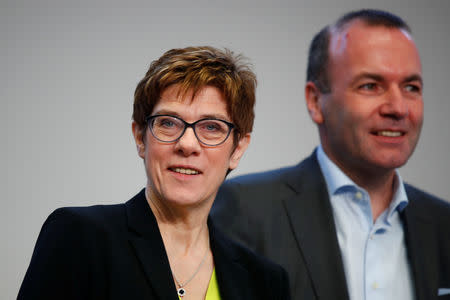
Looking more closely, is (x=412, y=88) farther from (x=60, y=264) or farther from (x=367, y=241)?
(x=60, y=264)

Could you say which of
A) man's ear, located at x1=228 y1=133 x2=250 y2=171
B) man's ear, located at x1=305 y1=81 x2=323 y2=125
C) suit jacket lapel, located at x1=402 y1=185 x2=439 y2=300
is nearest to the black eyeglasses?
man's ear, located at x1=228 y1=133 x2=250 y2=171

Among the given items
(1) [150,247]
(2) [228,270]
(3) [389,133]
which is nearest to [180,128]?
(1) [150,247]

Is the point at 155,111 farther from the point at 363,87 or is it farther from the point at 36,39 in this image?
the point at 36,39

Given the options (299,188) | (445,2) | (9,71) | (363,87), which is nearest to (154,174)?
(299,188)

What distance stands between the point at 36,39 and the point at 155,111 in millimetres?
1033

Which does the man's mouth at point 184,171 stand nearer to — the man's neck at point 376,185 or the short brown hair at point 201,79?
the short brown hair at point 201,79

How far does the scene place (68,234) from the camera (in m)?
1.46

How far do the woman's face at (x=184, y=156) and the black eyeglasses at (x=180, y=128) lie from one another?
1 cm

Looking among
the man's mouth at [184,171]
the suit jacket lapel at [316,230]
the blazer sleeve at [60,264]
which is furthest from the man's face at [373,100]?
the blazer sleeve at [60,264]

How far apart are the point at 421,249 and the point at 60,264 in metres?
1.24

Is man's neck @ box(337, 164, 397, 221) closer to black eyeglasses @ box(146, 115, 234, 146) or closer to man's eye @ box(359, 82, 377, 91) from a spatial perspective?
man's eye @ box(359, 82, 377, 91)

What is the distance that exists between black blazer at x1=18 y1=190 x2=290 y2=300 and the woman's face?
0.12 m

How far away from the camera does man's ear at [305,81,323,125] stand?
2.06m

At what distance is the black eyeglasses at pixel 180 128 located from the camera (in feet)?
5.10
